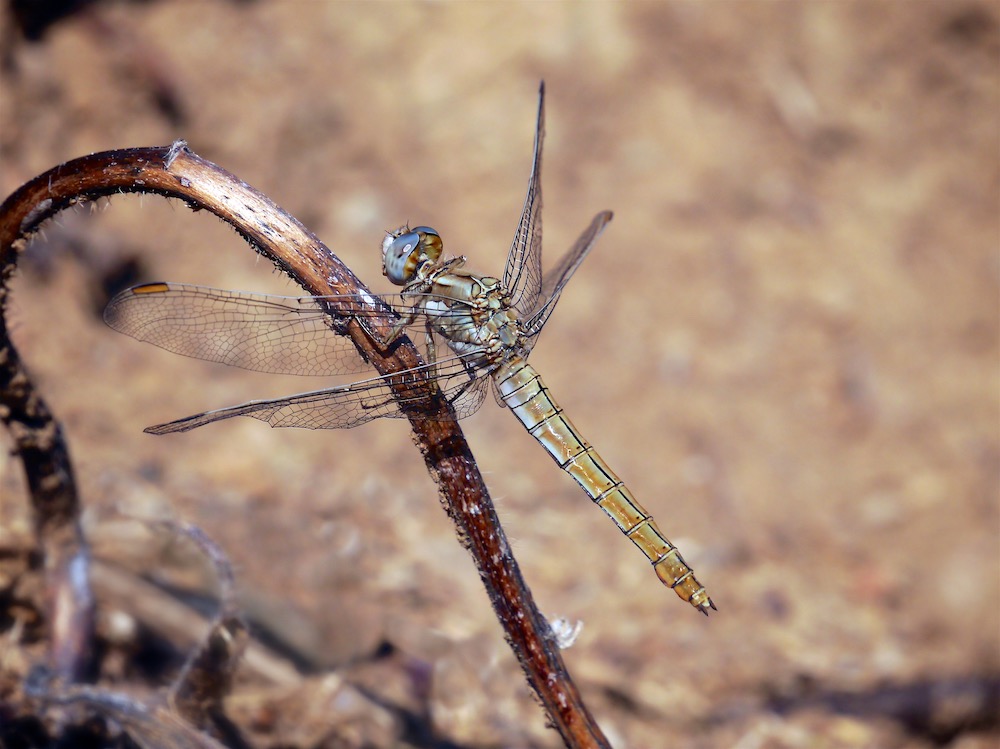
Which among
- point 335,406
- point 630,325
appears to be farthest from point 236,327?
point 630,325

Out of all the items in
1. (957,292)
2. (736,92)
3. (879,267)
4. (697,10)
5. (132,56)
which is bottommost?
(957,292)

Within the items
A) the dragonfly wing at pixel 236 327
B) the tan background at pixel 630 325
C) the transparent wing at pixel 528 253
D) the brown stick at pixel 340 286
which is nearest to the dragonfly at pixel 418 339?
the dragonfly wing at pixel 236 327

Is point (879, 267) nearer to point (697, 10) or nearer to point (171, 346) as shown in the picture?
point (697, 10)

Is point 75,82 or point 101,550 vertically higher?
point 75,82

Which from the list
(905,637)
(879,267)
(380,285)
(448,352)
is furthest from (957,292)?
(448,352)

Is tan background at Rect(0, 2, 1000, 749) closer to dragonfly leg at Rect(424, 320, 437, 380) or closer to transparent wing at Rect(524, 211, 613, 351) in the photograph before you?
dragonfly leg at Rect(424, 320, 437, 380)

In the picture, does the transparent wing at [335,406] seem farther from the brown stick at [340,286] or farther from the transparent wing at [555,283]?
the transparent wing at [555,283]
